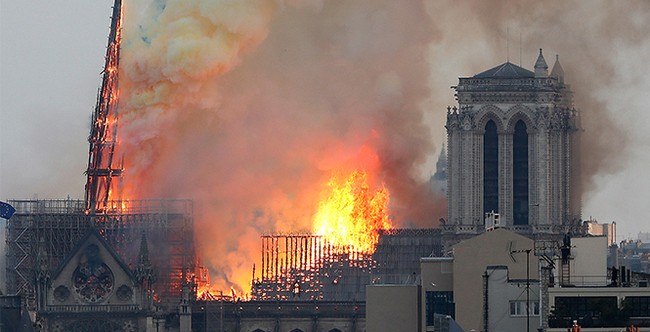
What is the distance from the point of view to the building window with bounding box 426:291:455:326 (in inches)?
4978

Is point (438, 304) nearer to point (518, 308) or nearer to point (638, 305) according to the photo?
point (518, 308)

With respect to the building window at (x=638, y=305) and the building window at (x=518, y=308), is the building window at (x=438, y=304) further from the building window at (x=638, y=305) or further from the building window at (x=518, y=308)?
the building window at (x=638, y=305)

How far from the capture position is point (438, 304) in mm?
127812

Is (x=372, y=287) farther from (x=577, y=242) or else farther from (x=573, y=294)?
(x=573, y=294)

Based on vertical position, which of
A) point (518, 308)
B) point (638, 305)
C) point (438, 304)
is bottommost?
point (638, 305)

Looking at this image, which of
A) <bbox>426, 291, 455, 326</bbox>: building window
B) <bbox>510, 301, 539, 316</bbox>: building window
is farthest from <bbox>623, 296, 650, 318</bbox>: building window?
<bbox>426, 291, 455, 326</bbox>: building window

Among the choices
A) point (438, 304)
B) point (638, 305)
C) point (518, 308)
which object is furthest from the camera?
point (438, 304)

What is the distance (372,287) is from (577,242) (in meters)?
9.16

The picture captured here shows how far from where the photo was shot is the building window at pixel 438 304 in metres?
126

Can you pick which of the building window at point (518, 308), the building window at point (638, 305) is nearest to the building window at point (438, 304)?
the building window at point (518, 308)

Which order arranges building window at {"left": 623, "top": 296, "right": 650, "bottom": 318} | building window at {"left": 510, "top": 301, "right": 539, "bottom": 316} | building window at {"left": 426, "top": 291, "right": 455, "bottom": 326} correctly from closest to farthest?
1. building window at {"left": 623, "top": 296, "right": 650, "bottom": 318}
2. building window at {"left": 510, "top": 301, "right": 539, "bottom": 316}
3. building window at {"left": 426, "top": 291, "right": 455, "bottom": 326}

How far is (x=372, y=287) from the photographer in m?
132

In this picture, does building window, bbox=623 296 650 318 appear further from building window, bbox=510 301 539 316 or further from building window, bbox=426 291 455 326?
building window, bbox=426 291 455 326

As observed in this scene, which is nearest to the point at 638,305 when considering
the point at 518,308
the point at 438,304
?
the point at 518,308
